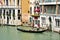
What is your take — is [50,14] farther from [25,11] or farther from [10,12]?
[10,12]

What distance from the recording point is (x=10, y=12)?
3303cm

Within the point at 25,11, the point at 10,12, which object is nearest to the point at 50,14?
the point at 25,11

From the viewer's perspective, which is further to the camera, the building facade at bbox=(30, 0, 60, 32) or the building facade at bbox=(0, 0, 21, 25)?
the building facade at bbox=(0, 0, 21, 25)

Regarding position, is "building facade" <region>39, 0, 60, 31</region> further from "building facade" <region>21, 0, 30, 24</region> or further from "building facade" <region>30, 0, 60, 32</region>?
"building facade" <region>21, 0, 30, 24</region>

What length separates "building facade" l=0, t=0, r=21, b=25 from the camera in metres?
32.4

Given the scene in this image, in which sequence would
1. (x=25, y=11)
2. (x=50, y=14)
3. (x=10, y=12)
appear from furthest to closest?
(x=10, y=12), (x=25, y=11), (x=50, y=14)

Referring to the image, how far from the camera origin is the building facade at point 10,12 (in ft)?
106

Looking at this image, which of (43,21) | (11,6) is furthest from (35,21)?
(11,6)

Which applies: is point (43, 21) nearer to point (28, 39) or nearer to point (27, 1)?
point (27, 1)

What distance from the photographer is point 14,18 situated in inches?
1278

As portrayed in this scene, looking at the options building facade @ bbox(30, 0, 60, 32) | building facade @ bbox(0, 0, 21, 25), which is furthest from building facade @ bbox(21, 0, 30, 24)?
building facade @ bbox(30, 0, 60, 32)

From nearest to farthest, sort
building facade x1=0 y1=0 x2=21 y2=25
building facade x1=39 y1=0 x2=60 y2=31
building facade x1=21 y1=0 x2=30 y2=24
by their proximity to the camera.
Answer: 1. building facade x1=39 y1=0 x2=60 y2=31
2. building facade x1=21 y1=0 x2=30 y2=24
3. building facade x1=0 y1=0 x2=21 y2=25

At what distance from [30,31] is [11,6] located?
9021 millimetres

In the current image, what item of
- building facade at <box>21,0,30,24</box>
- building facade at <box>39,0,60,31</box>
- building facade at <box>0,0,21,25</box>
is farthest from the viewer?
building facade at <box>0,0,21,25</box>
